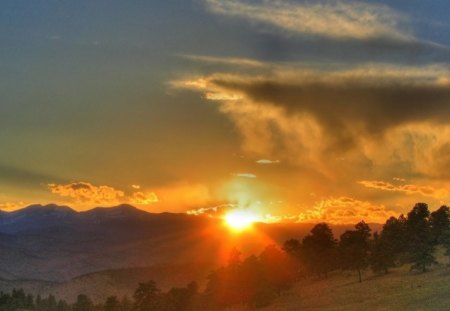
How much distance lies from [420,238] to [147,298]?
76029 millimetres

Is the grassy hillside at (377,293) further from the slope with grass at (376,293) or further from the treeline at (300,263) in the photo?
the treeline at (300,263)

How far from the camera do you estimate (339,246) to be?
145250mm

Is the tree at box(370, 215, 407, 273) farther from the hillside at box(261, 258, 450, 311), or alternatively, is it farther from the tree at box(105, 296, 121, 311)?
the tree at box(105, 296, 121, 311)

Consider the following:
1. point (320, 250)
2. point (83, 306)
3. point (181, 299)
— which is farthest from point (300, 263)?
point (83, 306)

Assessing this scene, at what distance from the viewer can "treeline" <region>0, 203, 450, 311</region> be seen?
123419 millimetres

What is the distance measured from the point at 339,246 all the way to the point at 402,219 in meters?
17.1

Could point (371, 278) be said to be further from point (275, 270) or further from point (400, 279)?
point (275, 270)

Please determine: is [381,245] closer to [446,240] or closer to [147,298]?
[446,240]

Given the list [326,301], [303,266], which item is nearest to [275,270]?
[303,266]

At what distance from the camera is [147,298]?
153250 millimetres

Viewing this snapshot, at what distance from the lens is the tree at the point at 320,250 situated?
144250 millimetres

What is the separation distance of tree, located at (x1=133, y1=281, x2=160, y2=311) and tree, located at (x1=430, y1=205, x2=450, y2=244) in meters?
72.6

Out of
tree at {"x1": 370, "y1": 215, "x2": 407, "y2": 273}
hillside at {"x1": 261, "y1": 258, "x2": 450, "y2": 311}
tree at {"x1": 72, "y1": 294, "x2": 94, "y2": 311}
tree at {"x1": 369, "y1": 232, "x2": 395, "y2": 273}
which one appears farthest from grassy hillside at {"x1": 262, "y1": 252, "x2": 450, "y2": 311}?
tree at {"x1": 72, "y1": 294, "x2": 94, "y2": 311}

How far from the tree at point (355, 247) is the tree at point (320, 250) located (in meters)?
3.26
